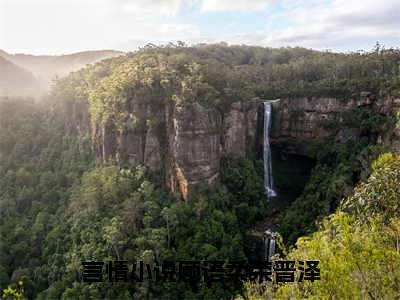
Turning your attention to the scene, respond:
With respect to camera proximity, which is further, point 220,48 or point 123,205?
point 220,48

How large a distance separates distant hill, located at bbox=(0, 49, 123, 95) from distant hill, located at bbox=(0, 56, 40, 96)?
690 millimetres

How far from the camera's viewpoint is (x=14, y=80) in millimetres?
45625

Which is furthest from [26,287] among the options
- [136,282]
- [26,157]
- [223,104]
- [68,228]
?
[223,104]

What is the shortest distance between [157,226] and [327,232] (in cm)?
1302

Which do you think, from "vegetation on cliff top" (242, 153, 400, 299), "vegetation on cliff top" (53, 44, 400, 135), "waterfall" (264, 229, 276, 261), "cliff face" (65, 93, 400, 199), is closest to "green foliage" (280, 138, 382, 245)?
"waterfall" (264, 229, 276, 261)

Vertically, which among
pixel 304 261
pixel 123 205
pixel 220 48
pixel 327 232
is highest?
pixel 220 48

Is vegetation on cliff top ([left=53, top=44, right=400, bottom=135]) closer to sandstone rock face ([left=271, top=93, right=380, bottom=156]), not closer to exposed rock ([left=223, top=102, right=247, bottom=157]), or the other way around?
sandstone rock face ([left=271, top=93, right=380, bottom=156])

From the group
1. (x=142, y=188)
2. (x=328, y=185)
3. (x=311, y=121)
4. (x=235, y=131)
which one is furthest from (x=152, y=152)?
(x=311, y=121)

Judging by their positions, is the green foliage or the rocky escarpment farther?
the rocky escarpment

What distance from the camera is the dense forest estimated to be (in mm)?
16688

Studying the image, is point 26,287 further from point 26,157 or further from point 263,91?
point 263,91

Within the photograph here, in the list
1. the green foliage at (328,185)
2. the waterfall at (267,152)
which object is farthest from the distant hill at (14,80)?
the green foliage at (328,185)

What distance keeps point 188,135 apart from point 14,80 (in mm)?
37652

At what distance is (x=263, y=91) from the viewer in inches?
1104
